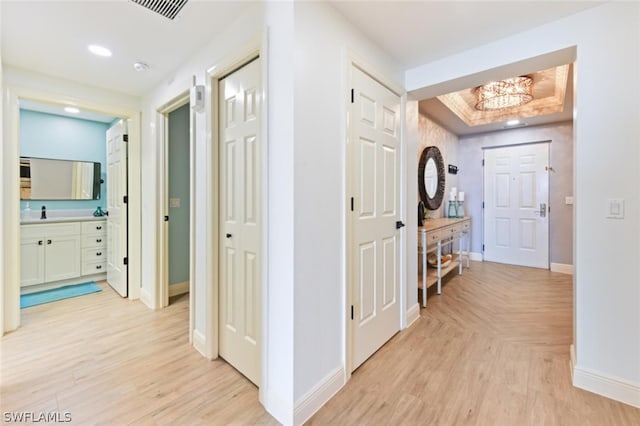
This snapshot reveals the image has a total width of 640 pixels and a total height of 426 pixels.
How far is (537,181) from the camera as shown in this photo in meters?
4.59

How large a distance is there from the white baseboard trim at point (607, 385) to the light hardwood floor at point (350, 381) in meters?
0.05

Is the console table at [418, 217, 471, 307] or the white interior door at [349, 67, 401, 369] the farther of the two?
the console table at [418, 217, 471, 307]

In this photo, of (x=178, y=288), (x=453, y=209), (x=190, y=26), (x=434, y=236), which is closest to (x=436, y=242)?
(x=434, y=236)

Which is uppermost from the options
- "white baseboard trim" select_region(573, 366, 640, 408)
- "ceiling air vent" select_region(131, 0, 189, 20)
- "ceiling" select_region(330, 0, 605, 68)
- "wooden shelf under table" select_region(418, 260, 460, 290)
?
"ceiling" select_region(330, 0, 605, 68)

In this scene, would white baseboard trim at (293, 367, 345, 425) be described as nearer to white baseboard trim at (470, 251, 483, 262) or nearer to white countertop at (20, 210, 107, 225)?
white countertop at (20, 210, 107, 225)

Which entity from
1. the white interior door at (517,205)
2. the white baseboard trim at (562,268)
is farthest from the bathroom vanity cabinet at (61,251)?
the white baseboard trim at (562,268)

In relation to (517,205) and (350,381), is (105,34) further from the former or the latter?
(517,205)

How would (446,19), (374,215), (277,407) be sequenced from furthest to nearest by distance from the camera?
(374,215) → (446,19) → (277,407)

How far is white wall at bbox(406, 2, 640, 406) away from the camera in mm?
1597

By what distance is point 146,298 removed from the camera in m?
3.06

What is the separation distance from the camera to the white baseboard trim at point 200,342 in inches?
83.1

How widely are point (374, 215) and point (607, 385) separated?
5.55 feet

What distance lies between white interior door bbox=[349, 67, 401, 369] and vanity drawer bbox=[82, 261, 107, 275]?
3.83 m

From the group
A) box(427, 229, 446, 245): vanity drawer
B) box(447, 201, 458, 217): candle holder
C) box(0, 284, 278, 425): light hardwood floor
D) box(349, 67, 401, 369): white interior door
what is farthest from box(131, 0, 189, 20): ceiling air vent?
box(447, 201, 458, 217): candle holder
